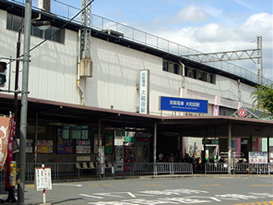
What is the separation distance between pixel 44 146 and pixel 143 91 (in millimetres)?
11112

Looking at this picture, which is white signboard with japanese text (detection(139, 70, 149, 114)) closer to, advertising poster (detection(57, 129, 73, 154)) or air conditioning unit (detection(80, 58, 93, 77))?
air conditioning unit (detection(80, 58, 93, 77))

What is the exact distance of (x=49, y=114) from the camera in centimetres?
2642

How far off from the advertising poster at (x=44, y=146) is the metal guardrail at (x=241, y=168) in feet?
38.9

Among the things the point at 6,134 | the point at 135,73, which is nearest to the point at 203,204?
the point at 6,134

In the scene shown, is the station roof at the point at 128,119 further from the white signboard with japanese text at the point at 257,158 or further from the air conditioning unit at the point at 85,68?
the air conditioning unit at the point at 85,68

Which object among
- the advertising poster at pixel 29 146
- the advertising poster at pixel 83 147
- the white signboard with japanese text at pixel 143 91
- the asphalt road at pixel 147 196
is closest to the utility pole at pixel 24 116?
the asphalt road at pixel 147 196

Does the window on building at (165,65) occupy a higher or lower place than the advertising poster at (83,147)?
higher

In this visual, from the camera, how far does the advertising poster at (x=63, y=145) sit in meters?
29.2

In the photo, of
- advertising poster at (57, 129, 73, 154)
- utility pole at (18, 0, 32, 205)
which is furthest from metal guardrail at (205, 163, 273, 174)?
utility pole at (18, 0, 32, 205)

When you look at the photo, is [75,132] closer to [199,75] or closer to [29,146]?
[29,146]

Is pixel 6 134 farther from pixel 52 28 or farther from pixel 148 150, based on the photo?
pixel 148 150

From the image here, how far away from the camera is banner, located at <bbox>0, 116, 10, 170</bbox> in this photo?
13.2 metres

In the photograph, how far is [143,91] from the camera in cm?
3600

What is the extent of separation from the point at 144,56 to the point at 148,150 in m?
8.94
